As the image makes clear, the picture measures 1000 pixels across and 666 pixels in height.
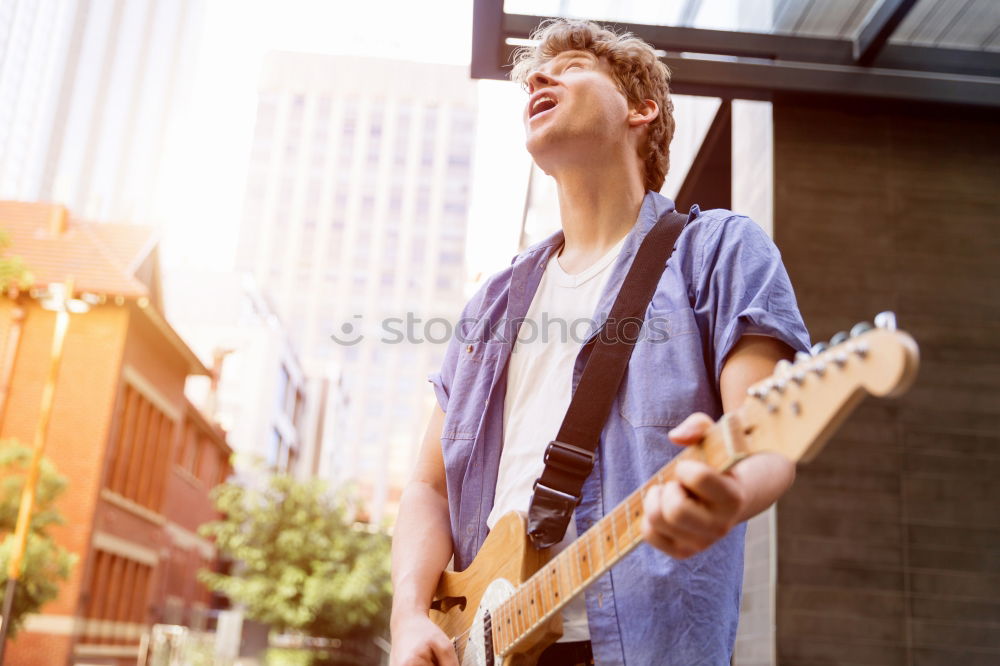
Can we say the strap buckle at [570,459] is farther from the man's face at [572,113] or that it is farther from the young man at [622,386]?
the man's face at [572,113]

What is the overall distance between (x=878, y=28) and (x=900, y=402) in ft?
5.01

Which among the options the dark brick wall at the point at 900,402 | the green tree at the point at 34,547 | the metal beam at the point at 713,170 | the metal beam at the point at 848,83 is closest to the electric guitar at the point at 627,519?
the dark brick wall at the point at 900,402

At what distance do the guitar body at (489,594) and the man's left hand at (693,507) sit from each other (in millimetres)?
449

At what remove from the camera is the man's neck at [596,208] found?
1.92 m

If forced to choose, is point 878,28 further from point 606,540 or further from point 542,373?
point 606,540

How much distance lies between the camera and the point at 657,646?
1.34 m

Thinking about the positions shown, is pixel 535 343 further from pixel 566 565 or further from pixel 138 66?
pixel 138 66

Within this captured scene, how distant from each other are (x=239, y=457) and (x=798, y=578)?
23.0 meters

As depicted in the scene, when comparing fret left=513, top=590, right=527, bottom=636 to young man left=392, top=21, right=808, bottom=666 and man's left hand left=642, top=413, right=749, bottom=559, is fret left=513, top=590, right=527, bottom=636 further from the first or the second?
man's left hand left=642, top=413, right=749, bottom=559

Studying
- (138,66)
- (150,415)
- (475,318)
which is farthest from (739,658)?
(138,66)

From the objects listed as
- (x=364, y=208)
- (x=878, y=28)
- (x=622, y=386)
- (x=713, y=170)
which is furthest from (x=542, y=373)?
(x=364, y=208)

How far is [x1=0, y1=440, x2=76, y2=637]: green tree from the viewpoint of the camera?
13125 mm

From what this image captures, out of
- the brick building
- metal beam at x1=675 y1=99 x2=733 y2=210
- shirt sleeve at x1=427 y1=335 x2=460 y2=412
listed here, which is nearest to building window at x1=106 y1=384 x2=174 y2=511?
the brick building

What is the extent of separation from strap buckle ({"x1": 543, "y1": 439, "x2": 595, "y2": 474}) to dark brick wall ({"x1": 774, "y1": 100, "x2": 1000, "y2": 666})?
2402 mm
